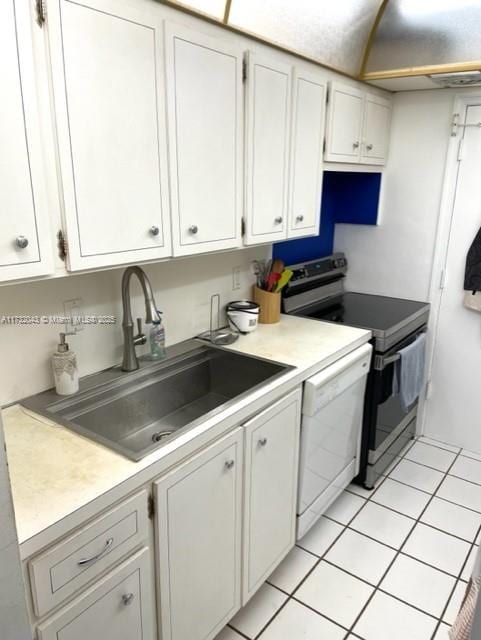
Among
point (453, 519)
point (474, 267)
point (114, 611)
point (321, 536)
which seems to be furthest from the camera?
point (474, 267)

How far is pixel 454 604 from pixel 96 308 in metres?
1.84

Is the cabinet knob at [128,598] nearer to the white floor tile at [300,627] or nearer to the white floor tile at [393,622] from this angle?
the white floor tile at [300,627]

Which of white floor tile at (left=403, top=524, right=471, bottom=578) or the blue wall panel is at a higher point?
the blue wall panel

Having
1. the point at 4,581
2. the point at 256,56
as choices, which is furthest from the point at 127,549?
the point at 256,56

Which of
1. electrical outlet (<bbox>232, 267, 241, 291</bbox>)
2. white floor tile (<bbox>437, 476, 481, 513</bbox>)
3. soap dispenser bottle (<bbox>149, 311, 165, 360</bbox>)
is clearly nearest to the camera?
soap dispenser bottle (<bbox>149, 311, 165, 360</bbox>)

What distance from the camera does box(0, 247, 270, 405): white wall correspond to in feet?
5.02

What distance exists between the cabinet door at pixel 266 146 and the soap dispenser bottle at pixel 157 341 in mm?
508

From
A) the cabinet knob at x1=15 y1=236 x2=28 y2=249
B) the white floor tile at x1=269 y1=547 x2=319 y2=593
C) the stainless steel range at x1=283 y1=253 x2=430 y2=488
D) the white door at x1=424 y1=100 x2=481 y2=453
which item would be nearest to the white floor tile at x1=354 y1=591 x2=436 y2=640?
the white floor tile at x1=269 y1=547 x2=319 y2=593

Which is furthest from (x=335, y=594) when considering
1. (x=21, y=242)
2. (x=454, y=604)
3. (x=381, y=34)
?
(x=381, y=34)

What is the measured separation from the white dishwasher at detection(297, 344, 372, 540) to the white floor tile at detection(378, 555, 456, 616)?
396 millimetres

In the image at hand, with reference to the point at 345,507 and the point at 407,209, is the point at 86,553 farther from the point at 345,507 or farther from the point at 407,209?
the point at 407,209

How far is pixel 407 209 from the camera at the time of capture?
2.89 meters

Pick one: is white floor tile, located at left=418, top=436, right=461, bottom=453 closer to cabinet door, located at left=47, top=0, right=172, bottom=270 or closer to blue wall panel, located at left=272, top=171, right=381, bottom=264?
blue wall panel, located at left=272, top=171, right=381, bottom=264

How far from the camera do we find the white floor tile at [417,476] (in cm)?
268
